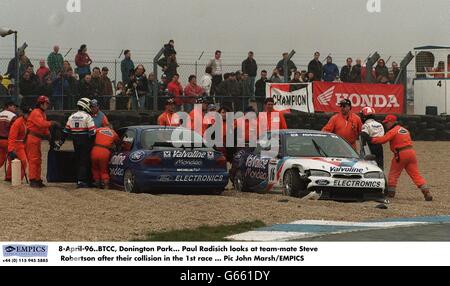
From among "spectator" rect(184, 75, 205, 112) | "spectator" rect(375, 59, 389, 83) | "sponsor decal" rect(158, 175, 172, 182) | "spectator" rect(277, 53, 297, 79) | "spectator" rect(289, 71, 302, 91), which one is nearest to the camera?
"sponsor decal" rect(158, 175, 172, 182)

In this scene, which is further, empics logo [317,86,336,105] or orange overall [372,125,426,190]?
empics logo [317,86,336,105]

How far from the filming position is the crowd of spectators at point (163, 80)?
24.6 metres

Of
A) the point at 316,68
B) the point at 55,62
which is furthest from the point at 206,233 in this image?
the point at 316,68

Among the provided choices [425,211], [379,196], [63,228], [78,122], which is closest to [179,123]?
[78,122]

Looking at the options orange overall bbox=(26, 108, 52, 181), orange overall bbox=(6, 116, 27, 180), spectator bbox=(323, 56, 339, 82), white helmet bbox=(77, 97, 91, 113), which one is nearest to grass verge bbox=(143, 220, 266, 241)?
white helmet bbox=(77, 97, 91, 113)

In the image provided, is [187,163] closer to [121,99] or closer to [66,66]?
[66,66]

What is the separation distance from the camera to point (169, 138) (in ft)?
57.3

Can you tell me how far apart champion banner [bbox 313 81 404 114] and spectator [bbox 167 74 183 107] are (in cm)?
375

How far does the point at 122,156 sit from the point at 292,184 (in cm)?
286

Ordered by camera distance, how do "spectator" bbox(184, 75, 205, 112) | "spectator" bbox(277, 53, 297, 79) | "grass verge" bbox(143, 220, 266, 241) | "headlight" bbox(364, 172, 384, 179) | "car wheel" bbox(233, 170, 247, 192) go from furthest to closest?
"spectator" bbox(277, 53, 297, 79) < "spectator" bbox(184, 75, 205, 112) < "car wheel" bbox(233, 170, 247, 192) < "headlight" bbox(364, 172, 384, 179) < "grass verge" bbox(143, 220, 266, 241)

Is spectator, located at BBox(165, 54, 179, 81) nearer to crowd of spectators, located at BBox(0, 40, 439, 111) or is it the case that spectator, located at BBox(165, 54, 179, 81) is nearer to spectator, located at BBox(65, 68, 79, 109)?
crowd of spectators, located at BBox(0, 40, 439, 111)

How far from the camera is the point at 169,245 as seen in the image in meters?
9.82

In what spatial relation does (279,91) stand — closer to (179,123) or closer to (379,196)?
(179,123)

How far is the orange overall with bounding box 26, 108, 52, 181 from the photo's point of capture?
17953 mm
